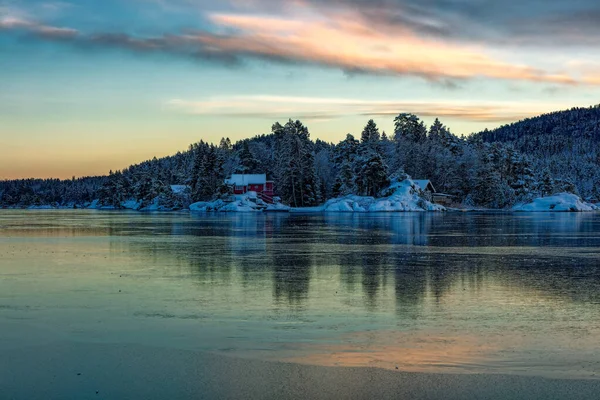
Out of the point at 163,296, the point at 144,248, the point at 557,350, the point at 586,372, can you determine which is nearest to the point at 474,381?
the point at 586,372

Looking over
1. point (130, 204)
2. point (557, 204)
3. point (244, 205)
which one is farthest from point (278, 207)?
point (130, 204)

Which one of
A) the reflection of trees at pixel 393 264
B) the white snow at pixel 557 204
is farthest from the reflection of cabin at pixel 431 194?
the reflection of trees at pixel 393 264

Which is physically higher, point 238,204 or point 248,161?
point 248,161

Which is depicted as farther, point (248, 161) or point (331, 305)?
point (248, 161)

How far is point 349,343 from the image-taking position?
38.6 feet

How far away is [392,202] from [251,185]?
107 ft

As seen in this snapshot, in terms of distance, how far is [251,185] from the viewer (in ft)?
431

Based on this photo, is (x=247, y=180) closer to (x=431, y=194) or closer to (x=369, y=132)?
(x=369, y=132)

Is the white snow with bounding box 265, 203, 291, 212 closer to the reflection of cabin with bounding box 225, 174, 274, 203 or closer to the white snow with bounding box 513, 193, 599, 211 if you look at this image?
the reflection of cabin with bounding box 225, 174, 274, 203

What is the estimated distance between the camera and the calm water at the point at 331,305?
36.8 ft

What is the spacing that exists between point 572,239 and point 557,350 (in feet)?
101

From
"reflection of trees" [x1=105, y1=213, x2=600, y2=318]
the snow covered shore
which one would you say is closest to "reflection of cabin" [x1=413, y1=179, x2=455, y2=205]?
the snow covered shore

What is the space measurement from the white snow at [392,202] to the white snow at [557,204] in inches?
790

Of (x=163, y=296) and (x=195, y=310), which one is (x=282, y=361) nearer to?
(x=195, y=310)
